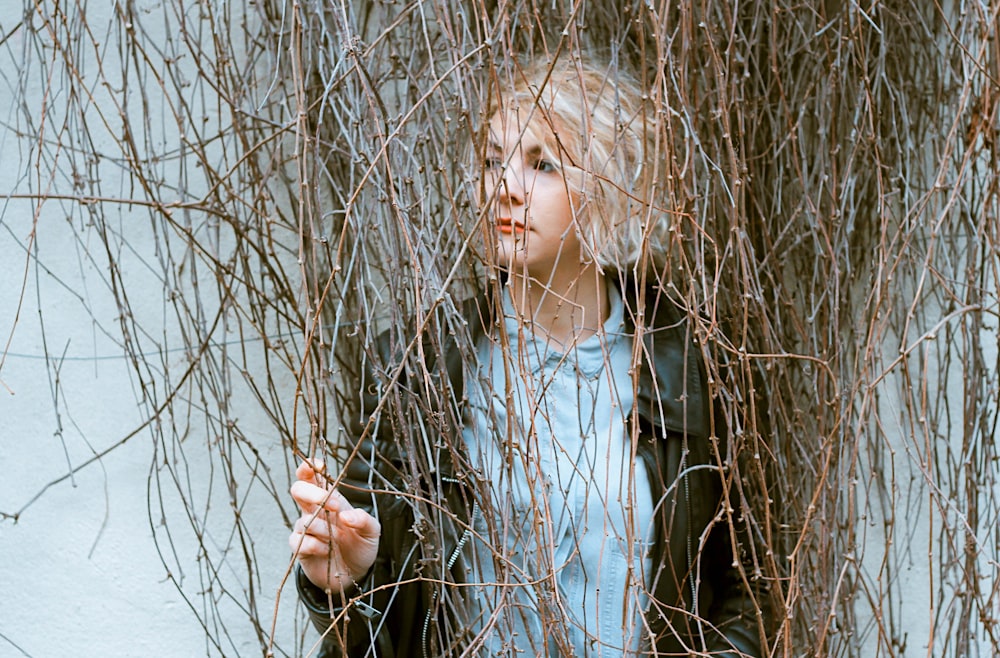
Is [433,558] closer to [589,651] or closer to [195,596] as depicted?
[589,651]

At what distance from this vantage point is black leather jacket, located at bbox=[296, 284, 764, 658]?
1.61m

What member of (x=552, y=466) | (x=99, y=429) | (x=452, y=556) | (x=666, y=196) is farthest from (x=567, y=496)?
(x=99, y=429)

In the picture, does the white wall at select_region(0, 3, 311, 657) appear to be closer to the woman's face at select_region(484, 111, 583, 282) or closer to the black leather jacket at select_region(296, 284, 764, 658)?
the black leather jacket at select_region(296, 284, 764, 658)

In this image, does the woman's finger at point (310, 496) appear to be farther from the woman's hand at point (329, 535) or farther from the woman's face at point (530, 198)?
the woman's face at point (530, 198)

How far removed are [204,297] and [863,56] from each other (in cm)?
114

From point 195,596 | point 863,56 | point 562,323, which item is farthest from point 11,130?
point 863,56

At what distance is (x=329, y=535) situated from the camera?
149 centimetres

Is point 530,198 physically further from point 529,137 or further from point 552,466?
point 552,466

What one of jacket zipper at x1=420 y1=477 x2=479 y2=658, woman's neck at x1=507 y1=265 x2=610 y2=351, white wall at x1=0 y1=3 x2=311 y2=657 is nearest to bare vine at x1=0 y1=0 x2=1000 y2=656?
white wall at x1=0 y1=3 x2=311 y2=657

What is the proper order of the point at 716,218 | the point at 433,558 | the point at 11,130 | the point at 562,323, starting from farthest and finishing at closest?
the point at 11,130
the point at 716,218
the point at 562,323
the point at 433,558

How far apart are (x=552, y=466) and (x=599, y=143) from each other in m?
0.46

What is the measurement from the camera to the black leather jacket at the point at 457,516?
1.61 metres

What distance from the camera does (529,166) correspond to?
5.31ft

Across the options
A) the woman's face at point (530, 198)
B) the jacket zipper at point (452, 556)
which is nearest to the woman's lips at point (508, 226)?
the woman's face at point (530, 198)
